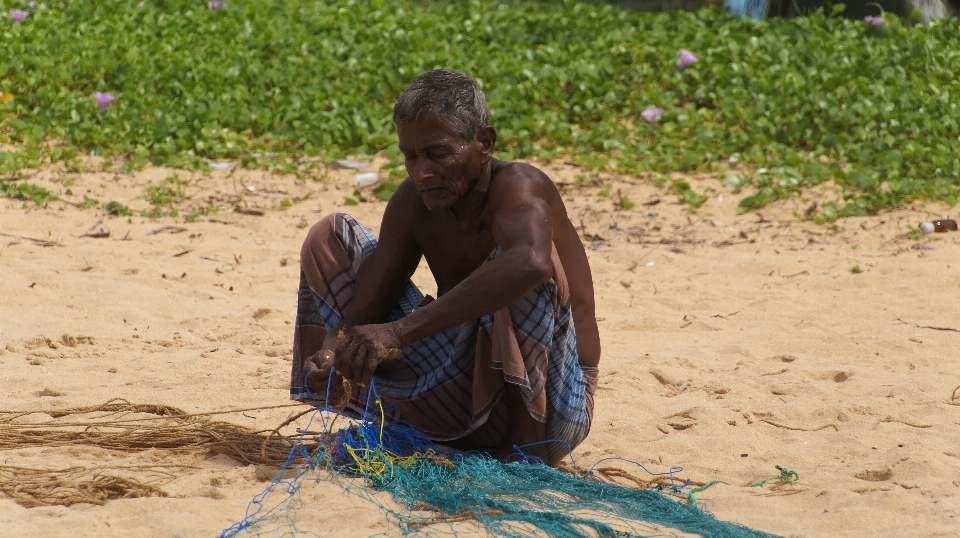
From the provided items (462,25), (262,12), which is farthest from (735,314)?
(262,12)

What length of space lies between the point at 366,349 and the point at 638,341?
220 centimetres

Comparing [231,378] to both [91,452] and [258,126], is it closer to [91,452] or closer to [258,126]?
[91,452]

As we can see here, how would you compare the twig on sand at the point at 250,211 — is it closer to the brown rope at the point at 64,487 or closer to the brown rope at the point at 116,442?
the brown rope at the point at 116,442

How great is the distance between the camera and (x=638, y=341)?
4.59 metres

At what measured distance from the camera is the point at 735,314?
488 centimetres

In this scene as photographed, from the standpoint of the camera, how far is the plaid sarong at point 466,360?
272 cm

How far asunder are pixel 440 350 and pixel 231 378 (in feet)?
4.19

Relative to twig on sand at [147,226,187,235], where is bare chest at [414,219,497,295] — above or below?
above

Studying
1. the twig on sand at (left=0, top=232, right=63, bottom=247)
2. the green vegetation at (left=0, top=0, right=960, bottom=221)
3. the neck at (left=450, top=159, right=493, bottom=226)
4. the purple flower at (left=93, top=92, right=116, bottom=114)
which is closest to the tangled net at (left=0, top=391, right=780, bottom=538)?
the neck at (left=450, top=159, right=493, bottom=226)

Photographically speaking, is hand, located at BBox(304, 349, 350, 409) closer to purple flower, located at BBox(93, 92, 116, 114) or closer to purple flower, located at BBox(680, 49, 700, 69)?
purple flower, located at BBox(93, 92, 116, 114)

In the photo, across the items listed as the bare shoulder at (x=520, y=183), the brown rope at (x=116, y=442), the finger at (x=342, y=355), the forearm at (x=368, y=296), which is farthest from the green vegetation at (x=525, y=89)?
the finger at (x=342, y=355)

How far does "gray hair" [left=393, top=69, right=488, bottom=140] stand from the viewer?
2.79 meters

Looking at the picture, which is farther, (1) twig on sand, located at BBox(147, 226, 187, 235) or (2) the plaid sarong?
(1) twig on sand, located at BBox(147, 226, 187, 235)

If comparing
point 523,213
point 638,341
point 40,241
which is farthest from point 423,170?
point 40,241
